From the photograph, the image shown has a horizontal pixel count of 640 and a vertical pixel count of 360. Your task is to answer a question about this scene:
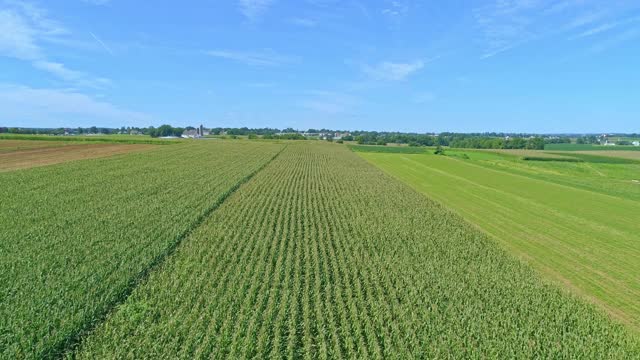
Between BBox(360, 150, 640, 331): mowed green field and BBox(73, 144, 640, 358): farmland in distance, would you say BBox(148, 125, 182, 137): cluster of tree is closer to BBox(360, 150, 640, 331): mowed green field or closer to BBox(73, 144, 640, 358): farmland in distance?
BBox(360, 150, 640, 331): mowed green field

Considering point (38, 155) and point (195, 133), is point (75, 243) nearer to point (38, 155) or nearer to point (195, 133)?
point (38, 155)

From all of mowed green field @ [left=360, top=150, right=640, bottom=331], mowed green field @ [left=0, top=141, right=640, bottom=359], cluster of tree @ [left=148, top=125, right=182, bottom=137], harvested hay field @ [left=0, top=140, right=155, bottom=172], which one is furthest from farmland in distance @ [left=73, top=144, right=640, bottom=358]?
cluster of tree @ [left=148, top=125, right=182, bottom=137]

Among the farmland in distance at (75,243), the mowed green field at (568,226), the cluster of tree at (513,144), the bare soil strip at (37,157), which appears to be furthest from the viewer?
the cluster of tree at (513,144)

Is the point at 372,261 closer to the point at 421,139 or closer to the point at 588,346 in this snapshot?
the point at 588,346

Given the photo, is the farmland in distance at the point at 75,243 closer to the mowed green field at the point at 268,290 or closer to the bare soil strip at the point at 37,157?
the mowed green field at the point at 268,290

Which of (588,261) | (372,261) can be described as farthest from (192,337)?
(588,261)

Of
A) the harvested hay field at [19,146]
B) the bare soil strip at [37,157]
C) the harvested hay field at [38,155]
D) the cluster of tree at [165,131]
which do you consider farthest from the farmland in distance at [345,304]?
the cluster of tree at [165,131]
